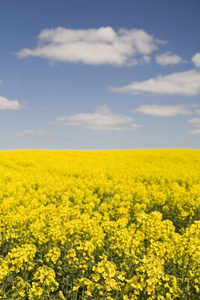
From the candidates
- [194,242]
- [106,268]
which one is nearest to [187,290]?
[194,242]

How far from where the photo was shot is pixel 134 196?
44.0ft

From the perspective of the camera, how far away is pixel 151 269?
4137 mm

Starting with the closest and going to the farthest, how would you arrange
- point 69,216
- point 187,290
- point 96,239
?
point 187,290, point 96,239, point 69,216

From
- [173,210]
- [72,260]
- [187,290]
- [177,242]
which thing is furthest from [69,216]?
[173,210]

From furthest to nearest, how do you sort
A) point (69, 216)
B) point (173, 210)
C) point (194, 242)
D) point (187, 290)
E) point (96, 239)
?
point (173, 210)
point (69, 216)
point (96, 239)
point (194, 242)
point (187, 290)

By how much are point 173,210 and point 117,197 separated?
2.46 metres

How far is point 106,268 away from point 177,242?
2497 millimetres

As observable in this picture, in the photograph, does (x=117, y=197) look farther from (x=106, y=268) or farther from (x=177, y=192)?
(x=106, y=268)

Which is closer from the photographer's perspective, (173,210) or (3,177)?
(173,210)

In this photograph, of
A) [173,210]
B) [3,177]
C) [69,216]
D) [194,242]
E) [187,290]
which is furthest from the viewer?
[3,177]

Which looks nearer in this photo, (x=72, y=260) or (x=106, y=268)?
(x=106, y=268)

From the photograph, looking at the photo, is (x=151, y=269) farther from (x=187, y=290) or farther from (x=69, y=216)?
(x=69, y=216)

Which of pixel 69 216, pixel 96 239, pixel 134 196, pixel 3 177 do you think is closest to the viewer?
pixel 96 239

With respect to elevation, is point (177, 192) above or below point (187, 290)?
above
